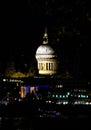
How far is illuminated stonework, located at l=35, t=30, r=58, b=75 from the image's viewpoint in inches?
2235

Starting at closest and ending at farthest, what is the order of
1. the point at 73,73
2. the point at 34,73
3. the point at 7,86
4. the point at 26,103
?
the point at 26,103 < the point at 7,86 < the point at 73,73 < the point at 34,73

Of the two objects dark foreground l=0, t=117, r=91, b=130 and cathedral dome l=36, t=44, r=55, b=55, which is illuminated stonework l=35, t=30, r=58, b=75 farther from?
dark foreground l=0, t=117, r=91, b=130

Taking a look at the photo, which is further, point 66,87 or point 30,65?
point 30,65

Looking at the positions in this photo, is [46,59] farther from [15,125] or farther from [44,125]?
[15,125]

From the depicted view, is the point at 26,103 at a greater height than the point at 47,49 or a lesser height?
lesser

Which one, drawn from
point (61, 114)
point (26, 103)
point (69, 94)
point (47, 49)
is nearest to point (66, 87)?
point (69, 94)

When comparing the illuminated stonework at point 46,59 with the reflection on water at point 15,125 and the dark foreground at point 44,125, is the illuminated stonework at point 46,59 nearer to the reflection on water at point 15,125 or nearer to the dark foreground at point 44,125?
the reflection on water at point 15,125

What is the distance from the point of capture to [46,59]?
5784 centimetres

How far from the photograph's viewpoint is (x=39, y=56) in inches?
2282

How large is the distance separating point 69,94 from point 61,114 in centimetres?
716

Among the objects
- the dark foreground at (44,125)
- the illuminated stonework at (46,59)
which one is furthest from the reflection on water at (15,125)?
the illuminated stonework at (46,59)

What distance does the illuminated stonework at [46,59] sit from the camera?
5676 centimetres

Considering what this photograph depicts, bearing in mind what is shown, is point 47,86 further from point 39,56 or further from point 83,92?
point 39,56

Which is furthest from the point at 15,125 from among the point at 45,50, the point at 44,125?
the point at 45,50
